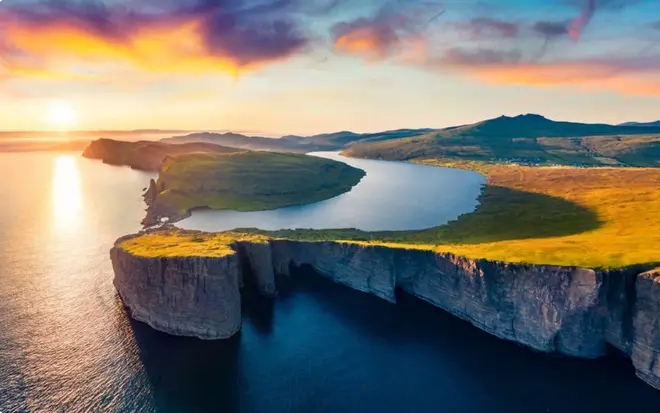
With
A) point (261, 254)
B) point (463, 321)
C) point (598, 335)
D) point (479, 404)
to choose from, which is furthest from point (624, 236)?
point (261, 254)

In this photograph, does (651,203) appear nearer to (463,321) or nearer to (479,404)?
(463,321)

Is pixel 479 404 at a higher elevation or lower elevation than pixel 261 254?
lower

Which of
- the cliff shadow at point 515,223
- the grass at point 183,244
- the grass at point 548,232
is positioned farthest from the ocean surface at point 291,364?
the cliff shadow at point 515,223

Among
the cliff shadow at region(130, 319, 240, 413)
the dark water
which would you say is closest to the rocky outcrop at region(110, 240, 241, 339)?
the cliff shadow at region(130, 319, 240, 413)

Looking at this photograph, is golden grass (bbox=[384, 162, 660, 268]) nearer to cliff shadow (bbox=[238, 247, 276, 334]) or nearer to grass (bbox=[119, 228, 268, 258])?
cliff shadow (bbox=[238, 247, 276, 334])

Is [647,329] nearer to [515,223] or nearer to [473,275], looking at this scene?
[473,275]
